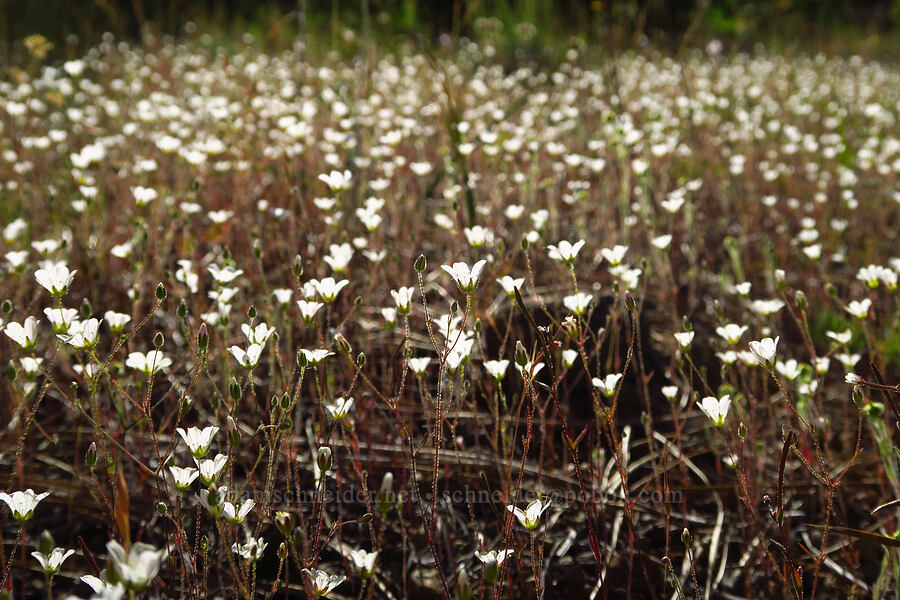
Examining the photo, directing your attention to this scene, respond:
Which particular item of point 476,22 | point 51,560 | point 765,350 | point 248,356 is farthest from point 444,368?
point 476,22

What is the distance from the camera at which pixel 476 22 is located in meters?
7.13

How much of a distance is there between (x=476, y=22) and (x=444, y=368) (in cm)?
622

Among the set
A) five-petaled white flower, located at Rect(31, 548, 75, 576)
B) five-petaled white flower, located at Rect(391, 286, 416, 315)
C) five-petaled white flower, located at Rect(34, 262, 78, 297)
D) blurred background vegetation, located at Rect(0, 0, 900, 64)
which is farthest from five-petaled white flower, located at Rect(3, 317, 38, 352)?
blurred background vegetation, located at Rect(0, 0, 900, 64)

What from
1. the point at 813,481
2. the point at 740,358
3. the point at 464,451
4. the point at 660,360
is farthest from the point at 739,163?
the point at 464,451

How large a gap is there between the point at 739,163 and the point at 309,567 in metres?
3.19

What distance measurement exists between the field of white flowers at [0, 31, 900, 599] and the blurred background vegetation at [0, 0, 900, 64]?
240cm

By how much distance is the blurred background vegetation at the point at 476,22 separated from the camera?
7.45 meters

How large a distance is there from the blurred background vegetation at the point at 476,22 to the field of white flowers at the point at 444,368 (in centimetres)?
240

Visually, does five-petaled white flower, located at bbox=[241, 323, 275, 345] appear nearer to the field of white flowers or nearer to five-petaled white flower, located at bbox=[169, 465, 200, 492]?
the field of white flowers

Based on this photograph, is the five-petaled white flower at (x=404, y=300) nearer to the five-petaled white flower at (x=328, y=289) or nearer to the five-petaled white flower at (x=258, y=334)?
the five-petaled white flower at (x=328, y=289)

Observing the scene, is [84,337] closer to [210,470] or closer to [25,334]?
[25,334]

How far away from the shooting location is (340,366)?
227 cm

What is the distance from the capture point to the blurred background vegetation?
24.5ft

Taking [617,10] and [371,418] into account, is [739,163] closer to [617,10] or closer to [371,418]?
[371,418]
